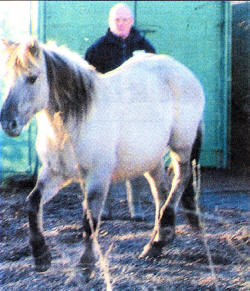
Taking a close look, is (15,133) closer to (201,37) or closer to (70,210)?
(70,210)

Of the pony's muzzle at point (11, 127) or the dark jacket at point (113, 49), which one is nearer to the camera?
the pony's muzzle at point (11, 127)

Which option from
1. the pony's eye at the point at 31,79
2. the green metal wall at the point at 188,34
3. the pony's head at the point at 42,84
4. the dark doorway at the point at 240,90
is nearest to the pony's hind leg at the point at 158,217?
the pony's head at the point at 42,84

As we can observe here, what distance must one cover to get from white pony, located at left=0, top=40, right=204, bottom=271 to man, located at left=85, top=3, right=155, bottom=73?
0.97 meters

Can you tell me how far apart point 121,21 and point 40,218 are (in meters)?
2.19

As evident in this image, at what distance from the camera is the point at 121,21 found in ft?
17.5

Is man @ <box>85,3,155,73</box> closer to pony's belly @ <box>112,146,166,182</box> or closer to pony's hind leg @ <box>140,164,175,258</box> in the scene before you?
pony's hind leg @ <box>140,164,175,258</box>

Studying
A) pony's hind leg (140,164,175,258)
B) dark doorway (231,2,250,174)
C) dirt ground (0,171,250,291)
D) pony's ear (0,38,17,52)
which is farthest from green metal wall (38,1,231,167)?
pony's ear (0,38,17,52)

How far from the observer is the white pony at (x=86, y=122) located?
3.45m

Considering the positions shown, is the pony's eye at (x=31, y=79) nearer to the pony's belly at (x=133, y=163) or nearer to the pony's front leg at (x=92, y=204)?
the pony's front leg at (x=92, y=204)

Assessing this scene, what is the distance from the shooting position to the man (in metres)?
5.41

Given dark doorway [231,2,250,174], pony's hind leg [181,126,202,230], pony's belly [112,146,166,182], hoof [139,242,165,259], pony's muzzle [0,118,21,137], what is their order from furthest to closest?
dark doorway [231,2,250,174] → pony's hind leg [181,126,202,230] → hoof [139,242,165,259] → pony's belly [112,146,166,182] → pony's muzzle [0,118,21,137]

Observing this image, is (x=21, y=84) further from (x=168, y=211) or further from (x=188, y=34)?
(x=188, y=34)

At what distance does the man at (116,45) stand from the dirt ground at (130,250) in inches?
57.0

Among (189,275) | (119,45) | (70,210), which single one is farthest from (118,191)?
(189,275)
